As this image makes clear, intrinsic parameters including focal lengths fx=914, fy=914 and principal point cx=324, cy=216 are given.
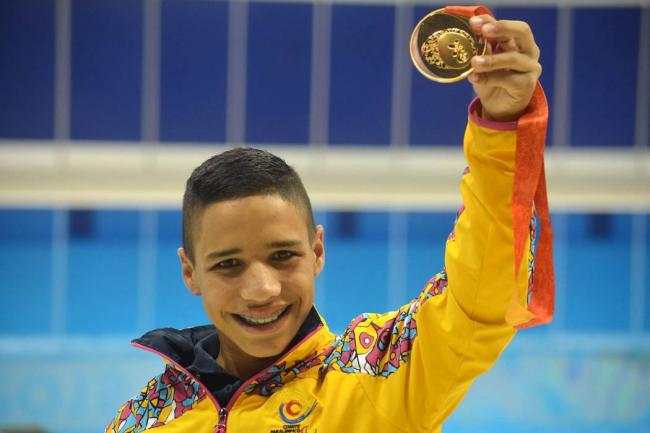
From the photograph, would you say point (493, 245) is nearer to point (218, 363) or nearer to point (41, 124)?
point (218, 363)

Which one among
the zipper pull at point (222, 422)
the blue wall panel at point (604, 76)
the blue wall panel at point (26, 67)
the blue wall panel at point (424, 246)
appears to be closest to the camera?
the zipper pull at point (222, 422)

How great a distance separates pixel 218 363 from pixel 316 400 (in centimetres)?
22

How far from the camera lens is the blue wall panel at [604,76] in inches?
415

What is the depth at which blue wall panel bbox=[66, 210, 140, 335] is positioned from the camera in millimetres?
5773

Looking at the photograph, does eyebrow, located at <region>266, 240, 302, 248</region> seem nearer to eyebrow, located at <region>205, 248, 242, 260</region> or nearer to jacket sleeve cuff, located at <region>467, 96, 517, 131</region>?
eyebrow, located at <region>205, 248, 242, 260</region>

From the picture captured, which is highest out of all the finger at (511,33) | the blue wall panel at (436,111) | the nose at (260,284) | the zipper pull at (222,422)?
the blue wall panel at (436,111)

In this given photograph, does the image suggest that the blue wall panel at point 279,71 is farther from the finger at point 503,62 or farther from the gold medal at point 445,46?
the finger at point 503,62

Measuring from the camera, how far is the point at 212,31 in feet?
33.9

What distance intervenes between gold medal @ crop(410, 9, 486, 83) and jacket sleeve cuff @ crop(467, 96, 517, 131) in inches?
2.2

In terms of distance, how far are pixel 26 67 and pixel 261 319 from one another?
30.7 feet

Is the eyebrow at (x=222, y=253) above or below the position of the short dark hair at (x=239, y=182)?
below

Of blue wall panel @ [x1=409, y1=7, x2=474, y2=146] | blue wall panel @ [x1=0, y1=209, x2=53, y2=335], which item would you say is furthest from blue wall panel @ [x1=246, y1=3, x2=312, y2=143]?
blue wall panel @ [x1=0, y1=209, x2=53, y2=335]

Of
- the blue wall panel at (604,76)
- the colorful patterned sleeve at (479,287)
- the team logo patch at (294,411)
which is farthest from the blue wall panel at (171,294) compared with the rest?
the blue wall panel at (604,76)

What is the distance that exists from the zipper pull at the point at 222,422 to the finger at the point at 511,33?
74 centimetres
